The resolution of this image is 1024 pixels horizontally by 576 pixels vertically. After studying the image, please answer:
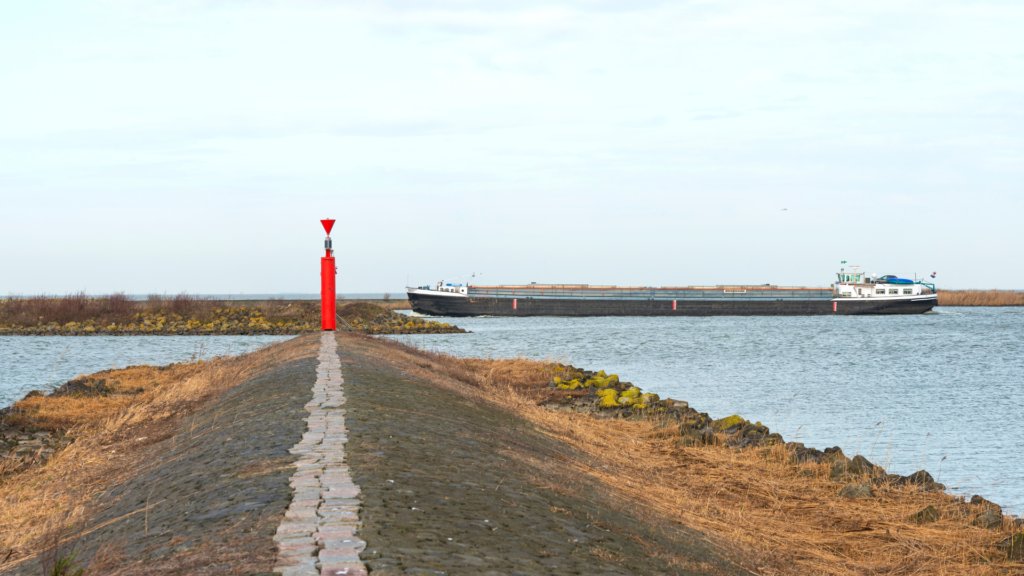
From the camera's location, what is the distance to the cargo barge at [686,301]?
7794cm

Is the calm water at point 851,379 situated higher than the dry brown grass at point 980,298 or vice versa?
the dry brown grass at point 980,298

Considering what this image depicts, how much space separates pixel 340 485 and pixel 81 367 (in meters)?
27.7

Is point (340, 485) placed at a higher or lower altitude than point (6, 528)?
higher

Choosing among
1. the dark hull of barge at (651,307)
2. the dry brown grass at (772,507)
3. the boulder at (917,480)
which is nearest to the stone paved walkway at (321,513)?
the dry brown grass at (772,507)

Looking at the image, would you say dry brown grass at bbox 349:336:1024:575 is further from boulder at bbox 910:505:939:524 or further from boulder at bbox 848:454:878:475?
boulder at bbox 848:454:878:475

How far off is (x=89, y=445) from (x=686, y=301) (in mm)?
73289

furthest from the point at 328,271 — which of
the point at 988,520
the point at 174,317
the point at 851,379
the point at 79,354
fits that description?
the point at 174,317

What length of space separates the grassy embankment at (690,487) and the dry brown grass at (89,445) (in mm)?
34

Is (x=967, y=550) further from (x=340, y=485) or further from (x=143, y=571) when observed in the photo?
(x=143, y=571)

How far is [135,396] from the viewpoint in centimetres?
1727

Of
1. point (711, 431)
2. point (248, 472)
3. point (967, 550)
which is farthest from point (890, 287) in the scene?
point (248, 472)

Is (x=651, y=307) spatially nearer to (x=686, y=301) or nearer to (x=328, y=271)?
(x=686, y=301)

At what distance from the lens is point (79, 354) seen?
36.0m

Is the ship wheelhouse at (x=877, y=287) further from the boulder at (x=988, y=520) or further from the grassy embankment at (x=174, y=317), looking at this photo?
the boulder at (x=988, y=520)
